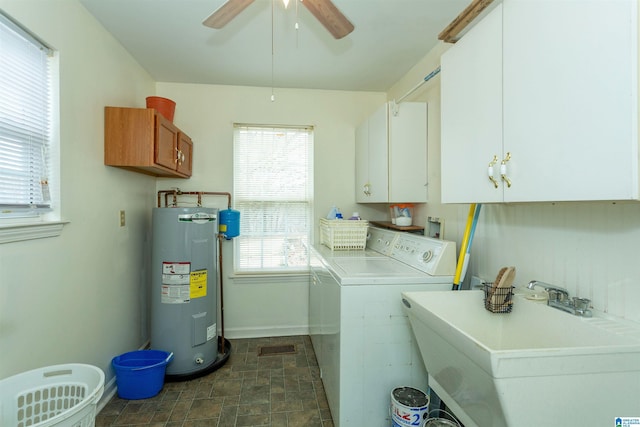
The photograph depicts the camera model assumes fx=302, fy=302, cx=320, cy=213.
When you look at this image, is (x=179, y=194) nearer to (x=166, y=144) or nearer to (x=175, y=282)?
(x=166, y=144)

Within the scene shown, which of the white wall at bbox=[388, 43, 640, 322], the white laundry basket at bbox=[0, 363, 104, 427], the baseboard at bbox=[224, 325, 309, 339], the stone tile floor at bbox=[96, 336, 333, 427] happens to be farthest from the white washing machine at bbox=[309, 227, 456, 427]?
the baseboard at bbox=[224, 325, 309, 339]

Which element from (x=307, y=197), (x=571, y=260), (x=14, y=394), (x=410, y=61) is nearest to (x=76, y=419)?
(x=14, y=394)

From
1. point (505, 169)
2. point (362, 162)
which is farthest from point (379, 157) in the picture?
point (505, 169)

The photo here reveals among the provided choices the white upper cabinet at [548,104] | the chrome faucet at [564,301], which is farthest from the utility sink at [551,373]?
the white upper cabinet at [548,104]

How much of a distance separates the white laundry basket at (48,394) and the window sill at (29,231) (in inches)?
23.5

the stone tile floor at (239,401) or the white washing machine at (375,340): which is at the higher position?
the white washing machine at (375,340)

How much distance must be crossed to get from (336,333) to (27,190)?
70.0 inches

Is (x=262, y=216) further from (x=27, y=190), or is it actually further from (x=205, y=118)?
(x=27, y=190)

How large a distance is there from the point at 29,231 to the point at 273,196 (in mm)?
1969

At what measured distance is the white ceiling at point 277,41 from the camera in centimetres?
190

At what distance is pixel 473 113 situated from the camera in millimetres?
1342

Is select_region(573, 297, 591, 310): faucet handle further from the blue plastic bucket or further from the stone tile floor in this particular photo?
the blue plastic bucket

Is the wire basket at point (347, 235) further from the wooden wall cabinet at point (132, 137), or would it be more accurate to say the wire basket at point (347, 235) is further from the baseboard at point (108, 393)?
the baseboard at point (108, 393)

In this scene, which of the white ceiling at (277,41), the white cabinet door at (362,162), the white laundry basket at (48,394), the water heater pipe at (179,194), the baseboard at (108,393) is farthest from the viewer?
the water heater pipe at (179,194)
